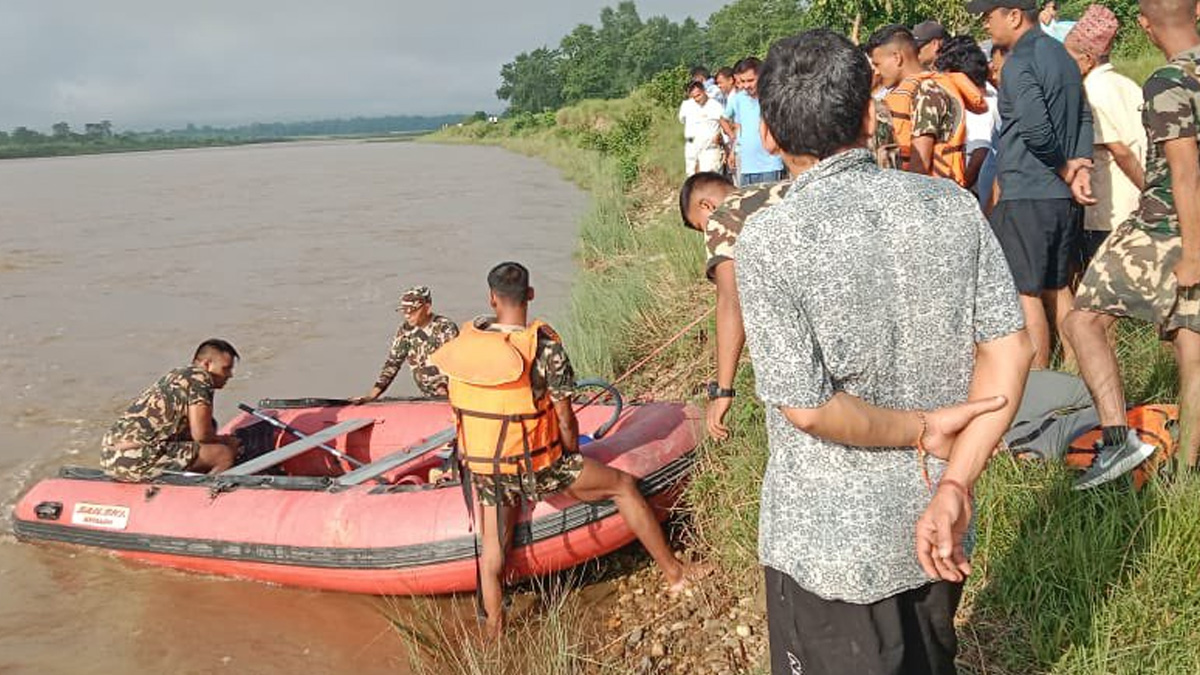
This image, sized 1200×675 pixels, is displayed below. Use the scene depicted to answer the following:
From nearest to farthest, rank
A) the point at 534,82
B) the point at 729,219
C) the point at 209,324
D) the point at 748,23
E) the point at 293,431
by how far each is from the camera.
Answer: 1. the point at 729,219
2. the point at 293,431
3. the point at 209,324
4. the point at 748,23
5. the point at 534,82

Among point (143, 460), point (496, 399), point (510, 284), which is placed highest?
→ point (510, 284)

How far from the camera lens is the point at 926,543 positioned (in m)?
1.33

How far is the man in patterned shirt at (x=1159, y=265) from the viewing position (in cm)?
227

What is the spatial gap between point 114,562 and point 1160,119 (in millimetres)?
4811

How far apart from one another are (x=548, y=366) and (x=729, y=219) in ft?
2.88

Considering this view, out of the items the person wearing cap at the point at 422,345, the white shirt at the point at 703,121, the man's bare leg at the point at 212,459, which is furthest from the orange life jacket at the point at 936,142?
the white shirt at the point at 703,121

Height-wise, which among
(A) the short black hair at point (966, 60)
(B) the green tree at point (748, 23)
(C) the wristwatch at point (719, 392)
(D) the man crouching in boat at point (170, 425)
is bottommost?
(D) the man crouching in boat at point (170, 425)

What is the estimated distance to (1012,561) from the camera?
2498 millimetres

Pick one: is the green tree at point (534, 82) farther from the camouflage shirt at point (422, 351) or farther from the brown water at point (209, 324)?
the camouflage shirt at point (422, 351)

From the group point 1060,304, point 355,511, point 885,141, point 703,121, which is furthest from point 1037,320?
point 703,121

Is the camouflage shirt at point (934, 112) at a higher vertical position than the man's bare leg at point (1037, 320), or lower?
higher

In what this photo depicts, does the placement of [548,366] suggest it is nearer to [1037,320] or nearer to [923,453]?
[1037,320]

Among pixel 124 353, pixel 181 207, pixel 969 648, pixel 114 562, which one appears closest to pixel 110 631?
pixel 114 562

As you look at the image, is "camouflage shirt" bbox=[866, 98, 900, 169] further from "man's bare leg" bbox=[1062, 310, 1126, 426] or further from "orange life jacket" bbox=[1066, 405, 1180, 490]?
"orange life jacket" bbox=[1066, 405, 1180, 490]
